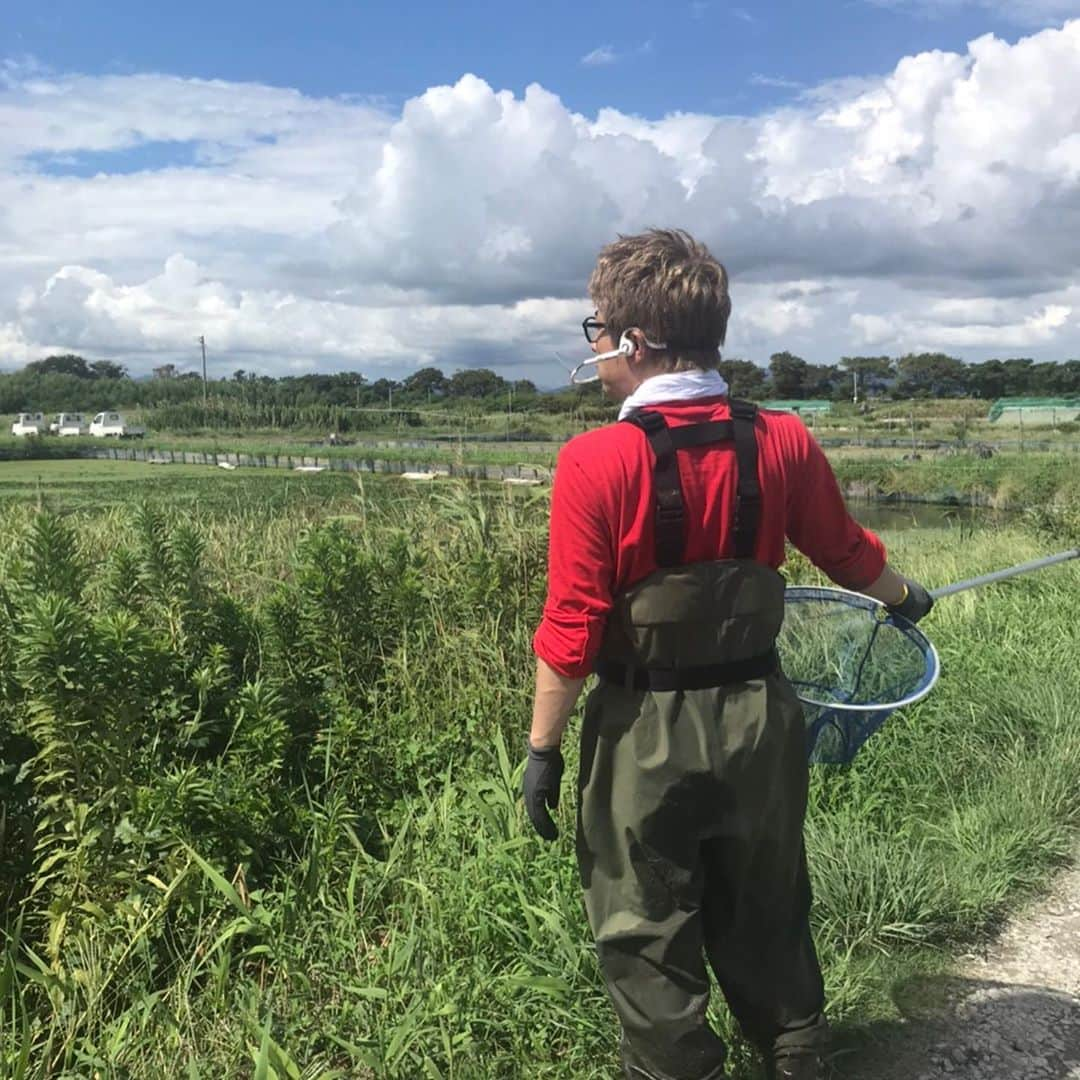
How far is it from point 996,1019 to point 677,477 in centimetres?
191

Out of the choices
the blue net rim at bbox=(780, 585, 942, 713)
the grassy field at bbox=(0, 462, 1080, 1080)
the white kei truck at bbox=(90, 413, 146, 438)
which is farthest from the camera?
the white kei truck at bbox=(90, 413, 146, 438)

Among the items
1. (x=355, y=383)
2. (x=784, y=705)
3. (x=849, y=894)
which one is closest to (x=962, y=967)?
(x=849, y=894)

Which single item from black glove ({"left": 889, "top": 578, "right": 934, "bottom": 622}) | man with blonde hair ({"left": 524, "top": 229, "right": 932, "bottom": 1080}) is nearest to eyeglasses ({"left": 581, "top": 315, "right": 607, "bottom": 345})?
man with blonde hair ({"left": 524, "top": 229, "right": 932, "bottom": 1080})

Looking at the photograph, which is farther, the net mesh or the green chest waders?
the net mesh

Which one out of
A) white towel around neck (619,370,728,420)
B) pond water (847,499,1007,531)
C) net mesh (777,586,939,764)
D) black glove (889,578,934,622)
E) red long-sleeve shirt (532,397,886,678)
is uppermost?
white towel around neck (619,370,728,420)

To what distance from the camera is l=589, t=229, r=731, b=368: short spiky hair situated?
6.38 feet

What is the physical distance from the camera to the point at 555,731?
2074mm

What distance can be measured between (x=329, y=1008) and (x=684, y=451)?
74.9 inches

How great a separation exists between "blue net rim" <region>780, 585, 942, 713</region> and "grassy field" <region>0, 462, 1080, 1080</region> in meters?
0.61

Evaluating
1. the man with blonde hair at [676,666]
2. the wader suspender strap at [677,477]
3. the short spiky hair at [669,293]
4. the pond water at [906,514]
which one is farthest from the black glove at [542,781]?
the pond water at [906,514]

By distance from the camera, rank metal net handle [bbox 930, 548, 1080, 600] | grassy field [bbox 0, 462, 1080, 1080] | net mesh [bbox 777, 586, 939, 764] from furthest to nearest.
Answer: metal net handle [bbox 930, 548, 1080, 600]
net mesh [bbox 777, 586, 939, 764]
grassy field [bbox 0, 462, 1080, 1080]

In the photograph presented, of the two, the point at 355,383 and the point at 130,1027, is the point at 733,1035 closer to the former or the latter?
the point at 130,1027

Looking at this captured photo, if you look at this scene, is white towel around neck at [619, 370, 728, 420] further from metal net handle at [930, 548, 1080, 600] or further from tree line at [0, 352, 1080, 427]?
tree line at [0, 352, 1080, 427]

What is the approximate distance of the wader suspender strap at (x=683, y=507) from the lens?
1.90m
